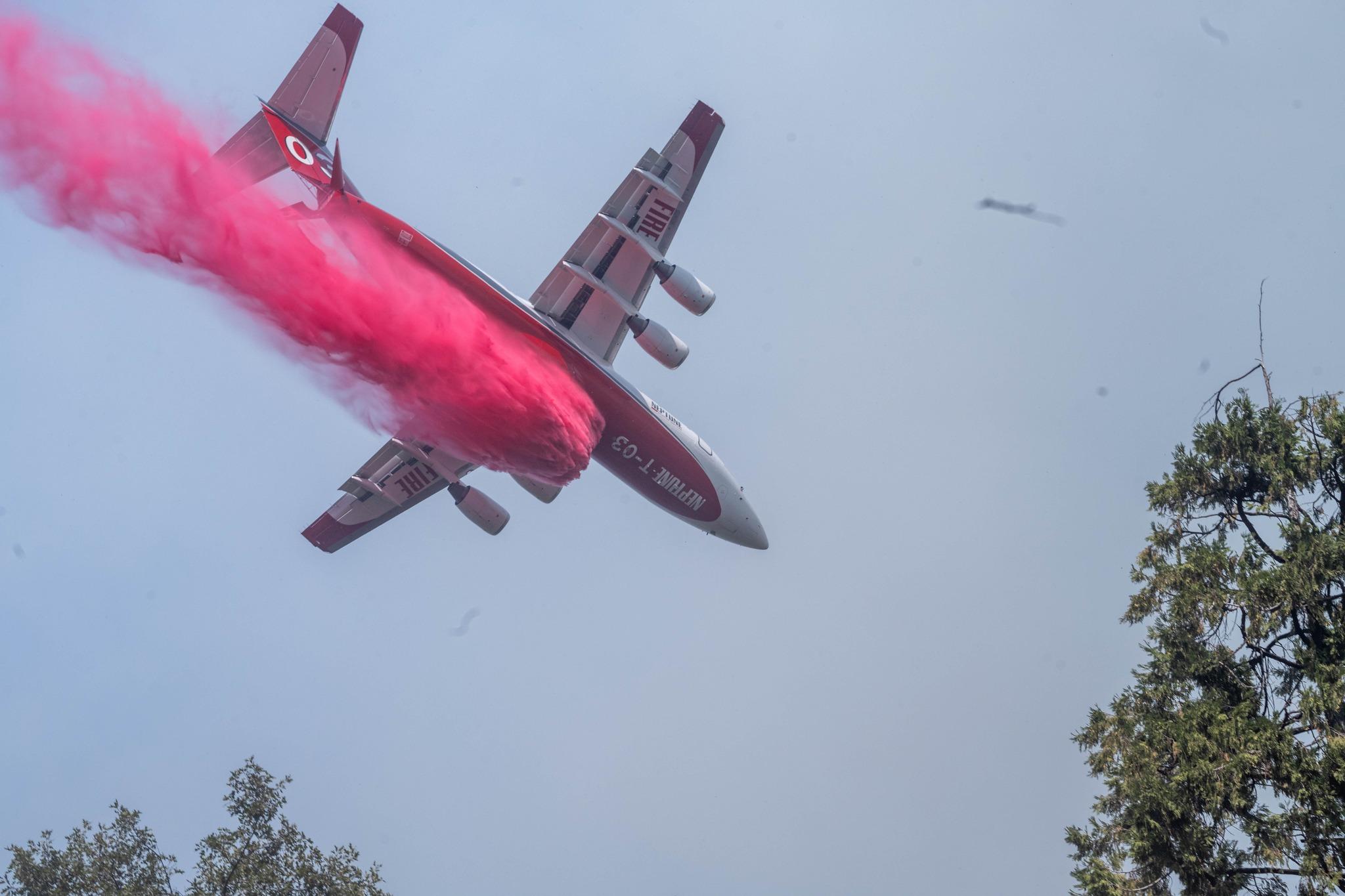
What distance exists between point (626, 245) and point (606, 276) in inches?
26.7

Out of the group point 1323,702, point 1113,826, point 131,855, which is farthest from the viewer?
point 131,855

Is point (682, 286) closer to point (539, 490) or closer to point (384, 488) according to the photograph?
point (539, 490)

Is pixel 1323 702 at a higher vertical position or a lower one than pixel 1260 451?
lower

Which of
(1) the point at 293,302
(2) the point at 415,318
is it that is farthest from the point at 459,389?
(1) the point at 293,302

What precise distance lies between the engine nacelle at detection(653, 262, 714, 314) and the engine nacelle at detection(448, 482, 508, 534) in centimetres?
687

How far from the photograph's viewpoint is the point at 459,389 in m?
18.1

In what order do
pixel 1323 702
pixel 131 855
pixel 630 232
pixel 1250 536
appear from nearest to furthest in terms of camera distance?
pixel 1323 702 < pixel 1250 536 < pixel 630 232 < pixel 131 855

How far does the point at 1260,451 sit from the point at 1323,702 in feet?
13.6

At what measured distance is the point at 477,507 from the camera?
24109mm

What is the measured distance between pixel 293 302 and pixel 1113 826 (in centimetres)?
1351

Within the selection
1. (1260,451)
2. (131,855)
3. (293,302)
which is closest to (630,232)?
(293,302)

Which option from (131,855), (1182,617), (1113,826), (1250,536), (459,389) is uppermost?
(1250,536)

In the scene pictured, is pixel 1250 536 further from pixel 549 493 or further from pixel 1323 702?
pixel 549 493

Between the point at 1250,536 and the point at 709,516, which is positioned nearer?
the point at 1250,536
